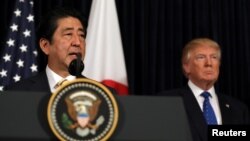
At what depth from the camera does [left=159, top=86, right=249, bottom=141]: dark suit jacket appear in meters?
2.64

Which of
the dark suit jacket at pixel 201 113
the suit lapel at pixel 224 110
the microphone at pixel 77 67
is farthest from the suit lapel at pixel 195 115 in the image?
the microphone at pixel 77 67

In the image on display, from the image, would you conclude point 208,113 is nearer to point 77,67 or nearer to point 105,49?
point 105,49

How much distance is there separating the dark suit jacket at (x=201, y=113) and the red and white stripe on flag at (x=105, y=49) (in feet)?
1.26

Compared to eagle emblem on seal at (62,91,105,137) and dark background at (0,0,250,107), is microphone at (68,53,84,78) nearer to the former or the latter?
eagle emblem on seal at (62,91,105,137)

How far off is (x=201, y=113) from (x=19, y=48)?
1.14 meters

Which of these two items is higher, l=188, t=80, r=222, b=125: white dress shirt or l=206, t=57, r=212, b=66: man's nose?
l=206, t=57, r=212, b=66: man's nose

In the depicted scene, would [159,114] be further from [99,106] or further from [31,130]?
[31,130]

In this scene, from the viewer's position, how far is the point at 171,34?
3.37 meters

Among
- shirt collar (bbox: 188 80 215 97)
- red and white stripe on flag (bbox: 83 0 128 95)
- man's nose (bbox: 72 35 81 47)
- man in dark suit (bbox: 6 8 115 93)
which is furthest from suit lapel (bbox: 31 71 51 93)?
shirt collar (bbox: 188 80 215 97)

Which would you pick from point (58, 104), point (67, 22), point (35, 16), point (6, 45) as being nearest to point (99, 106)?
point (58, 104)

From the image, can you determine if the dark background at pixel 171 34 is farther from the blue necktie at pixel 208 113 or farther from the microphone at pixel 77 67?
the microphone at pixel 77 67

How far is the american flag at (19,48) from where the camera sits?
2.88m

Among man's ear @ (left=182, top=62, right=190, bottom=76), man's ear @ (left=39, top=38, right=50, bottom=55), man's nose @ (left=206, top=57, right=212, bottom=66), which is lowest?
man's ear @ (left=182, top=62, right=190, bottom=76)

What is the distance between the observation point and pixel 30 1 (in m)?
3.06
